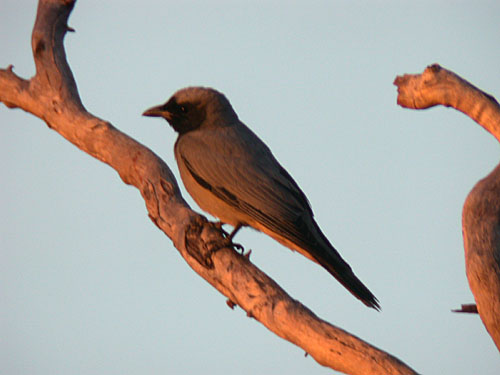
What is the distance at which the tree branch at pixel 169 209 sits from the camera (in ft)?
16.4

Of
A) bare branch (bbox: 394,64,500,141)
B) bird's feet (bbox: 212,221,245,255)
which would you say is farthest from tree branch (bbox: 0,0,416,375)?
bare branch (bbox: 394,64,500,141)

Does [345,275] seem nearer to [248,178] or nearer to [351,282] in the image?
[351,282]

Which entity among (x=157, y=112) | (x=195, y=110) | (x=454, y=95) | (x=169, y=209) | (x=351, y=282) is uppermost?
(x=454, y=95)

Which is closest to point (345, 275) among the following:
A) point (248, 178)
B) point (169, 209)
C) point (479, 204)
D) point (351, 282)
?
point (351, 282)

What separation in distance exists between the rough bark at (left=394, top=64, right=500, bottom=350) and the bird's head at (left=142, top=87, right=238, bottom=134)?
2542 mm

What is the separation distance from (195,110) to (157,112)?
1.52 feet

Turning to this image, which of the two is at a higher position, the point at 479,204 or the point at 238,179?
the point at 479,204

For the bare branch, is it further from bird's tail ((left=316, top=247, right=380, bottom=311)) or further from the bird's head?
the bird's head

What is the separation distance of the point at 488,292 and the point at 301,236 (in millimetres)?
1877

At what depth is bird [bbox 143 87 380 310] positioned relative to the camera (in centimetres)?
640

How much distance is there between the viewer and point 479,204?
17.6ft

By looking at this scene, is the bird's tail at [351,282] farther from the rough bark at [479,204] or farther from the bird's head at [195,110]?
the bird's head at [195,110]

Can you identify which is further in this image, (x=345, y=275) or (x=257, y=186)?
(x=257, y=186)

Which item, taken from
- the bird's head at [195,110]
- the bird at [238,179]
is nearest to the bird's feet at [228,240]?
the bird at [238,179]
